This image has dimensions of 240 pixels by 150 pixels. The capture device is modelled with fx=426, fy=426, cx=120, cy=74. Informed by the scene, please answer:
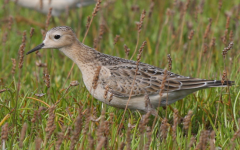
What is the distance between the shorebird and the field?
0.22m

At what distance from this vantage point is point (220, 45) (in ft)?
30.6

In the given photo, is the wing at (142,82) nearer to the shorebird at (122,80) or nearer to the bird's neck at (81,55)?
the shorebird at (122,80)

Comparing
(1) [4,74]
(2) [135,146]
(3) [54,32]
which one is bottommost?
(2) [135,146]

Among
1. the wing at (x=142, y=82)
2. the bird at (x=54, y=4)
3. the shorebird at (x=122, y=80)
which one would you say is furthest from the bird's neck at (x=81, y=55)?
the bird at (x=54, y=4)

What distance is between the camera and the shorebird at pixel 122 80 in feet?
19.0

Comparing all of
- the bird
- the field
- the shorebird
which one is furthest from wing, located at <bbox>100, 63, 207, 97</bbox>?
the bird

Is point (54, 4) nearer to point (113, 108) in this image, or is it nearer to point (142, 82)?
point (113, 108)

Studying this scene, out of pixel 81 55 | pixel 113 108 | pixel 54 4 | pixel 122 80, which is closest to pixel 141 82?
pixel 122 80

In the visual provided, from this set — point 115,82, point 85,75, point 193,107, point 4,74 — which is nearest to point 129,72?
point 115,82

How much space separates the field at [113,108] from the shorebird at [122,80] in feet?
0.71

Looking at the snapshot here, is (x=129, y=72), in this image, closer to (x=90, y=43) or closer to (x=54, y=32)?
(x=54, y=32)

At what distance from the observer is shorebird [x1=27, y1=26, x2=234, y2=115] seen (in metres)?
5.80

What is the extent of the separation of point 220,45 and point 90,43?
3027 millimetres

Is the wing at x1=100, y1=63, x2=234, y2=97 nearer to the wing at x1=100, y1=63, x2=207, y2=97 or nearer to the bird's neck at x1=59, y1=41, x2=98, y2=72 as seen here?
the wing at x1=100, y1=63, x2=207, y2=97
